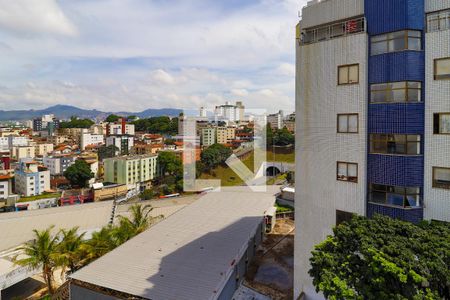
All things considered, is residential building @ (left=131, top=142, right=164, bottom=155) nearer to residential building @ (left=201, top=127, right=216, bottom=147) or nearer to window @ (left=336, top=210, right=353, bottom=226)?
residential building @ (left=201, top=127, right=216, bottom=147)

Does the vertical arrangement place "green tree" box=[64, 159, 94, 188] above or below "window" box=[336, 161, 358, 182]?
below

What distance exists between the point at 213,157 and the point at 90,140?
6206cm

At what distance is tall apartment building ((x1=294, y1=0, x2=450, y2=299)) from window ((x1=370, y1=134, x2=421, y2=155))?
0.03 metres

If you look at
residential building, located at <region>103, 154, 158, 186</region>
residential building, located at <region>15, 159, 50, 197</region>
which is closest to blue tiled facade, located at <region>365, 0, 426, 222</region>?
residential building, located at <region>103, 154, 158, 186</region>

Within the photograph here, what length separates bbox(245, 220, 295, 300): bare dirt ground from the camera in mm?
14961

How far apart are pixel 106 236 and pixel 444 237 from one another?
57.2 feet

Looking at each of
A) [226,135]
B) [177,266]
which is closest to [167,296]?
[177,266]

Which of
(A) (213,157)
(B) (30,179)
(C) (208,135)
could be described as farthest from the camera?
(C) (208,135)

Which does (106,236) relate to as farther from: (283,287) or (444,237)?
(444,237)

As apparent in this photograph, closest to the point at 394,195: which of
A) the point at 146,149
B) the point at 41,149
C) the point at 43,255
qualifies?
the point at 43,255

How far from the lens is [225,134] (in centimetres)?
9675

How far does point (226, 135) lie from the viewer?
3814 inches

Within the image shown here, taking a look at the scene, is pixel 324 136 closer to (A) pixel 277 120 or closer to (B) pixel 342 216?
(B) pixel 342 216

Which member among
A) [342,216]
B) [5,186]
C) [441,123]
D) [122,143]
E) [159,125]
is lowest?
[5,186]
